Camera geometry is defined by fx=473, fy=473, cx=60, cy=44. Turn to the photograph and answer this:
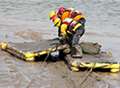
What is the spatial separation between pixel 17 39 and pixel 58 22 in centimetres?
437

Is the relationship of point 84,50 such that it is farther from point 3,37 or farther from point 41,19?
point 41,19

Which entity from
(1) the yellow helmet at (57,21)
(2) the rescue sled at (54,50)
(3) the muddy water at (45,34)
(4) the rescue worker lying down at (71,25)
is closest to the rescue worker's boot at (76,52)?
(4) the rescue worker lying down at (71,25)

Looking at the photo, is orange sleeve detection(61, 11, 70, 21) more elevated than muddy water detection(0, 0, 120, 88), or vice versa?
orange sleeve detection(61, 11, 70, 21)

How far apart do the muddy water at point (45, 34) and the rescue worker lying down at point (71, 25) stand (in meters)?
0.61

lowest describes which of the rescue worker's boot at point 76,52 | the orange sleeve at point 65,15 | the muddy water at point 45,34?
the muddy water at point 45,34

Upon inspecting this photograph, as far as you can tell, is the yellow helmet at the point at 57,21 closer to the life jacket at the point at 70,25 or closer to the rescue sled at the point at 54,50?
the life jacket at the point at 70,25

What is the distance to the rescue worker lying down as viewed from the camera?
40.2 feet

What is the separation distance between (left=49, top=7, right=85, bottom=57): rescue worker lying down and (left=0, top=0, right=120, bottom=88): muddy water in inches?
24.1

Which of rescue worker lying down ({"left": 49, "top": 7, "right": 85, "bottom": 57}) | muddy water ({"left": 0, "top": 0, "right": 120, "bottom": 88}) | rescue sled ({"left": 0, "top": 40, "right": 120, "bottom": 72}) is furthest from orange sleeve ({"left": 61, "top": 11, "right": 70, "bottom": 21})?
muddy water ({"left": 0, "top": 0, "right": 120, "bottom": 88})

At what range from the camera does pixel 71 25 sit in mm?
12234

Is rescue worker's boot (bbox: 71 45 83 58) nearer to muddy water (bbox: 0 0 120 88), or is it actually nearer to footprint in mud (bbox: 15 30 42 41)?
muddy water (bbox: 0 0 120 88)

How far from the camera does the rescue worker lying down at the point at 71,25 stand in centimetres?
1227

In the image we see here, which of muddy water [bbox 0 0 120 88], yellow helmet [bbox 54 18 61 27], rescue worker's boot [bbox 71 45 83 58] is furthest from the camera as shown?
yellow helmet [bbox 54 18 61 27]

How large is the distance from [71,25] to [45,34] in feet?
19.1
